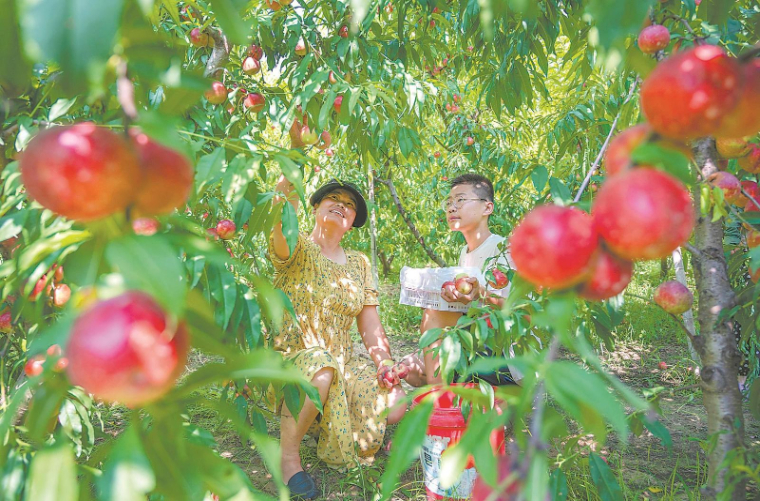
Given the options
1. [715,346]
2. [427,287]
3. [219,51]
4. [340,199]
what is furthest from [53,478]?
[340,199]

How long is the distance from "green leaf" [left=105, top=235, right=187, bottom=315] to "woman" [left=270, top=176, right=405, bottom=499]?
174 cm

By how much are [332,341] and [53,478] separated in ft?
6.94

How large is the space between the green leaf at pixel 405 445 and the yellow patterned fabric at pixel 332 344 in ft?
5.71

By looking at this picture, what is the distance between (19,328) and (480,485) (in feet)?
4.36

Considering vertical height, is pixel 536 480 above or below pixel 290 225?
below

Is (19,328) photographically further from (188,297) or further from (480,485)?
(480,485)

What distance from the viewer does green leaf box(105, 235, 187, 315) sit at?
0.26m

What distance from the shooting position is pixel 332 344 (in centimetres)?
242

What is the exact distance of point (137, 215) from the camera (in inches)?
12.6

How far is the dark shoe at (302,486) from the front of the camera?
1.98 m

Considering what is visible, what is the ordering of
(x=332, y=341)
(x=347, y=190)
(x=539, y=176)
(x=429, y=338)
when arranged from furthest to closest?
(x=347, y=190), (x=332, y=341), (x=429, y=338), (x=539, y=176)

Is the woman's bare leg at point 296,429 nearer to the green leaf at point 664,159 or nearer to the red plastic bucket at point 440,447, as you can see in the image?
the red plastic bucket at point 440,447

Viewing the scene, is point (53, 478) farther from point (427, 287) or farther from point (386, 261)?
point (386, 261)

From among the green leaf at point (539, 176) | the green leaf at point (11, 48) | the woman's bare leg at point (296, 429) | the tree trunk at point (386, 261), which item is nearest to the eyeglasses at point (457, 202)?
the woman's bare leg at point (296, 429)
